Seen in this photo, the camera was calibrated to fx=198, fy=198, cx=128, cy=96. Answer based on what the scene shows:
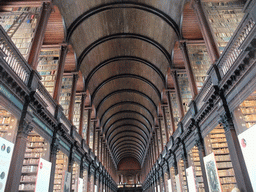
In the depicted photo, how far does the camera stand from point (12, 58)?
5602mm

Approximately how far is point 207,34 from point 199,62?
304 cm

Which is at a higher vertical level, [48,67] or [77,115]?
[48,67]

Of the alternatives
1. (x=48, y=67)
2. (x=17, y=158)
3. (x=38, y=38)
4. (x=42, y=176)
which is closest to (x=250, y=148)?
(x=17, y=158)

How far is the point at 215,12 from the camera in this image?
8609mm

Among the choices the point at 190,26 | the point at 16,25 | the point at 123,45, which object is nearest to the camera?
the point at 16,25

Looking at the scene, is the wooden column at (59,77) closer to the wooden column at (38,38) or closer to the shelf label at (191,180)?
the wooden column at (38,38)

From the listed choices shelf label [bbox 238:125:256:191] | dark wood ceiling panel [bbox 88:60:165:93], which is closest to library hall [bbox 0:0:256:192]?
shelf label [bbox 238:125:256:191]

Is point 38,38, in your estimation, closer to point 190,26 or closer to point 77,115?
point 77,115

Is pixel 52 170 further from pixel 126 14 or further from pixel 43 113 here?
pixel 126 14

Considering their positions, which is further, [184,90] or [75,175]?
[184,90]

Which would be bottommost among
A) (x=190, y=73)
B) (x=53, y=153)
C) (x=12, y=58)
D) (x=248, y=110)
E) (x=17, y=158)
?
(x=17, y=158)

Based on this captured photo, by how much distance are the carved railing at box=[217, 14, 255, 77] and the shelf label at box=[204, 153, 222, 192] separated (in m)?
3.01

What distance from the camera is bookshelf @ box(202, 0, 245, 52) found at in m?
8.01

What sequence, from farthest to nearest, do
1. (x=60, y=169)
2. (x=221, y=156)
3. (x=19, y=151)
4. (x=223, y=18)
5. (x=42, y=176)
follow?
1. (x=60, y=169)
2. (x=223, y=18)
3. (x=221, y=156)
4. (x=42, y=176)
5. (x=19, y=151)
